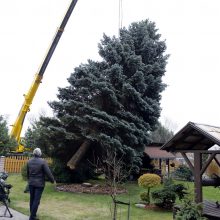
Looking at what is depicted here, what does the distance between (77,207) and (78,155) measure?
535 cm

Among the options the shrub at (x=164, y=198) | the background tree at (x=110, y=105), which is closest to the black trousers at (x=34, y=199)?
the shrub at (x=164, y=198)

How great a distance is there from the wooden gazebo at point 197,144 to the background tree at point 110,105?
6449 millimetres

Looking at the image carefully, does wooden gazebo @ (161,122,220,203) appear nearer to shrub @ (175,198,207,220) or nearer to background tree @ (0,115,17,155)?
shrub @ (175,198,207,220)

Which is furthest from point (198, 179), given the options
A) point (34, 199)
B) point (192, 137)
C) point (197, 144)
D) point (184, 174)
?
point (184, 174)

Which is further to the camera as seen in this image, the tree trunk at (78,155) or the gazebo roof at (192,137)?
the tree trunk at (78,155)

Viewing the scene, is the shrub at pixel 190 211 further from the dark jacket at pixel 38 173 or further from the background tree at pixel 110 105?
the background tree at pixel 110 105

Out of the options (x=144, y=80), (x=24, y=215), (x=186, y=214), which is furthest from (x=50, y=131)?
(x=186, y=214)

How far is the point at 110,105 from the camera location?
54.7ft

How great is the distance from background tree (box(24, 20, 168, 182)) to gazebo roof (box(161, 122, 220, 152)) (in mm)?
6401

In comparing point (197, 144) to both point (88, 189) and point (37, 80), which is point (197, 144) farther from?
point (37, 80)

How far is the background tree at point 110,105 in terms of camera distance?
15469 millimetres

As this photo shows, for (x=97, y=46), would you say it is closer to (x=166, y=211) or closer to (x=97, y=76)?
(x=97, y=76)

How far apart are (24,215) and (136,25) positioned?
44.5ft

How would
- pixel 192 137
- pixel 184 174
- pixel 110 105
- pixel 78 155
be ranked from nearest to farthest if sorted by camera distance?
pixel 192 137
pixel 78 155
pixel 110 105
pixel 184 174
